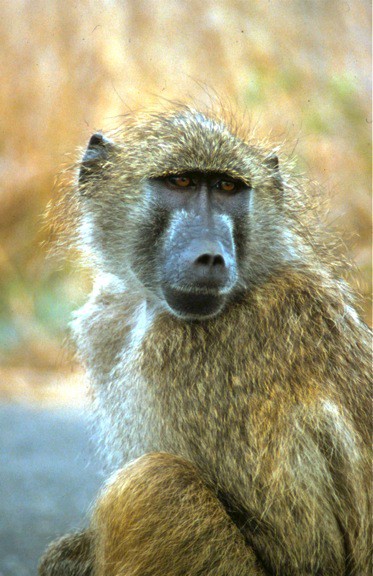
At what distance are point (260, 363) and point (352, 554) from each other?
0.89 m

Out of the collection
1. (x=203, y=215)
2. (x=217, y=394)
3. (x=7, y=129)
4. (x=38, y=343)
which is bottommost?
(x=38, y=343)

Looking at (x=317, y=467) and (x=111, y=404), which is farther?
(x=111, y=404)

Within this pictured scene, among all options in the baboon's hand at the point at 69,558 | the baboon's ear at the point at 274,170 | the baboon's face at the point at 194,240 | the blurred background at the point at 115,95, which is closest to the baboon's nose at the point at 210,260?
the baboon's face at the point at 194,240

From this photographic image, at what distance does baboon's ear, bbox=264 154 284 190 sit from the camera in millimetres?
4504

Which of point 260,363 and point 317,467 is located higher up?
point 260,363

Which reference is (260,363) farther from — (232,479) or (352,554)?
(352,554)

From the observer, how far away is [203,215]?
13.5 feet

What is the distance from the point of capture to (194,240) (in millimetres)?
4000

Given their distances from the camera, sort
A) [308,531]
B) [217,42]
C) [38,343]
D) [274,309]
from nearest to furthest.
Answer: [308,531], [274,309], [217,42], [38,343]

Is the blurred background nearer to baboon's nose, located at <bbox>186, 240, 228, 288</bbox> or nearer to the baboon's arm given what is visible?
the baboon's arm

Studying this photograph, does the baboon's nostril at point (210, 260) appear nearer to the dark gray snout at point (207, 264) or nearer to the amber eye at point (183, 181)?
the dark gray snout at point (207, 264)

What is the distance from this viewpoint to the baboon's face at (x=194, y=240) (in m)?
3.97

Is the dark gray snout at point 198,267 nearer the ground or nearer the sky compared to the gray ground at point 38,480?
nearer the sky

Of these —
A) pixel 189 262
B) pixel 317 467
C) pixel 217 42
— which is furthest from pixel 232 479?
pixel 217 42
